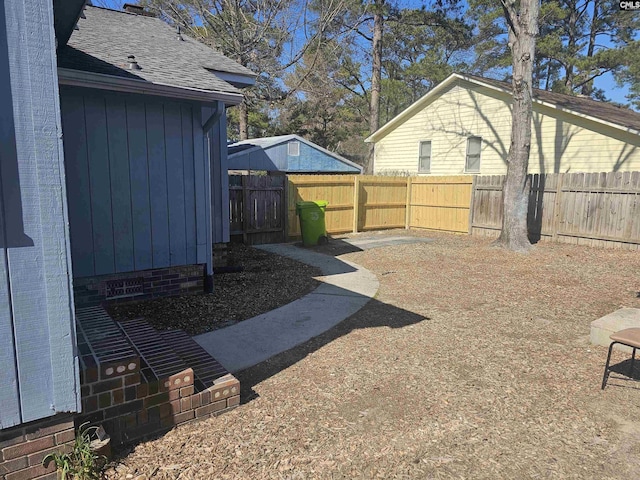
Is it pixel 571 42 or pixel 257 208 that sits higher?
pixel 571 42

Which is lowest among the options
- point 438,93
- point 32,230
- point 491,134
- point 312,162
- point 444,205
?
point 444,205

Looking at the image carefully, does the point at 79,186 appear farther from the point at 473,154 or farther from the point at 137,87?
the point at 473,154

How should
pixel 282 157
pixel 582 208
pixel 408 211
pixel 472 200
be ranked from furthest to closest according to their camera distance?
pixel 282 157 < pixel 408 211 < pixel 472 200 < pixel 582 208

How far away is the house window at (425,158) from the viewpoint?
18.0 meters

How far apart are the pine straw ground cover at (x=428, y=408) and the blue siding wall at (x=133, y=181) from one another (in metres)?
2.63

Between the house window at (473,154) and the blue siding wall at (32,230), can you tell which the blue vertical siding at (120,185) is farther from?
the house window at (473,154)

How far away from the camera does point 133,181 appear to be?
5512mm

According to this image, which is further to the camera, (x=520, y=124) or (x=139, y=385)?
(x=520, y=124)

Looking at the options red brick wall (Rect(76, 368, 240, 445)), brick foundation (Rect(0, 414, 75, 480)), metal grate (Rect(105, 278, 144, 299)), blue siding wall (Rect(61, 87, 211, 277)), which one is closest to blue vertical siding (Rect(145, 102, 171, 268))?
blue siding wall (Rect(61, 87, 211, 277))

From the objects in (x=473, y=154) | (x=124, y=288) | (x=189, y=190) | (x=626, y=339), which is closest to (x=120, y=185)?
(x=189, y=190)

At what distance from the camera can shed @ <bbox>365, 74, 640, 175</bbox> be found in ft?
42.3

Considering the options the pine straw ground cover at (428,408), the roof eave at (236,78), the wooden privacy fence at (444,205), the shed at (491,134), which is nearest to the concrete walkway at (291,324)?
the pine straw ground cover at (428,408)

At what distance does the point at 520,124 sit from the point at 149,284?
9344 mm

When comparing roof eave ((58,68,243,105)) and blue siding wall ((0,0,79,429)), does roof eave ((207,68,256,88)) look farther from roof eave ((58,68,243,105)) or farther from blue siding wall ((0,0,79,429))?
blue siding wall ((0,0,79,429))
